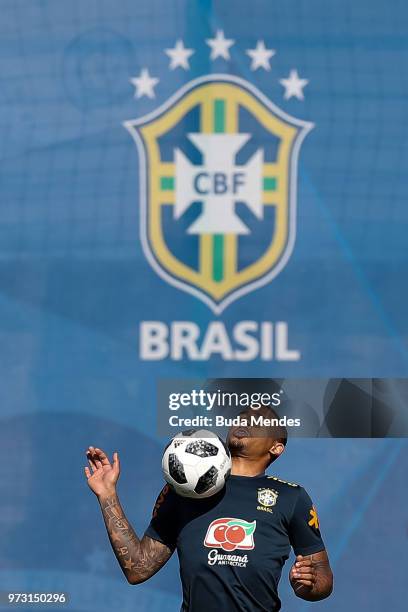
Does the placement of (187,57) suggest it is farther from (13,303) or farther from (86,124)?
(13,303)

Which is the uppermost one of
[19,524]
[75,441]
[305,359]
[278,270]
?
[278,270]

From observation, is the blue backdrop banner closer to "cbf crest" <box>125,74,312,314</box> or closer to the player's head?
"cbf crest" <box>125,74,312,314</box>

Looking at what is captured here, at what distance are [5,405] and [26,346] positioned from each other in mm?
190

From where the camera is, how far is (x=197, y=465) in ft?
8.59

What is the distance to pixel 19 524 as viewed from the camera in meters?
3.05

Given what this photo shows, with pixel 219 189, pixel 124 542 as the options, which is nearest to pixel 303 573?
pixel 124 542

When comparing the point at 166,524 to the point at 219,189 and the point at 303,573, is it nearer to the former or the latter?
the point at 303,573

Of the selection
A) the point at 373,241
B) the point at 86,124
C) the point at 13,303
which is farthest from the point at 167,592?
the point at 86,124

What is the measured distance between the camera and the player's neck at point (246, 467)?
2.73 meters

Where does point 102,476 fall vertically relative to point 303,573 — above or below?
above

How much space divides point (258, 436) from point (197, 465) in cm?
34

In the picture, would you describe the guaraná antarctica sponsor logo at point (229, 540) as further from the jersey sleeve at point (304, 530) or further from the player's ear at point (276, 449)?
the player's ear at point (276, 449)

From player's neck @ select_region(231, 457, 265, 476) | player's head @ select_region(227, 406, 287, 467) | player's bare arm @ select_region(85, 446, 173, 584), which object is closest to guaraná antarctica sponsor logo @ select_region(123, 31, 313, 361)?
player's head @ select_region(227, 406, 287, 467)

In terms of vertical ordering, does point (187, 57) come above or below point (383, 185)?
above
